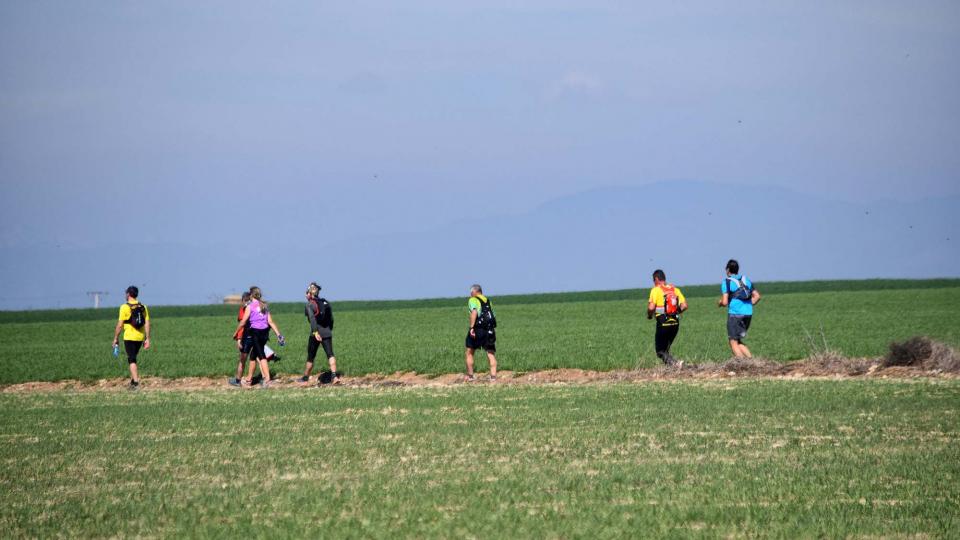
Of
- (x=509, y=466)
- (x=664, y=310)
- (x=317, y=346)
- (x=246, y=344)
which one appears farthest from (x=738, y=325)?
(x=509, y=466)

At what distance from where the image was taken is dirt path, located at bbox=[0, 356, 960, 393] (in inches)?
905

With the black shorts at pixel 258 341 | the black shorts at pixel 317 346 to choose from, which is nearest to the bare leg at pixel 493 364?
the black shorts at pixel 317 346

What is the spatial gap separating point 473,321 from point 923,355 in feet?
27.2

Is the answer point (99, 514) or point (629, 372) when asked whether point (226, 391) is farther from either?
point (99, 514)

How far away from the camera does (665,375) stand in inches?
942

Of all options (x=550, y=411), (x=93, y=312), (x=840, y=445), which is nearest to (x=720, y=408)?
(x=550, y=411)

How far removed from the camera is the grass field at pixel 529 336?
98.2 ft

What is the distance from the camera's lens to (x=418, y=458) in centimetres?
1357

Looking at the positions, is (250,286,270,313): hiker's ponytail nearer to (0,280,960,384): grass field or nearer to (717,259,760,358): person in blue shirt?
(0,280,960,384): grass field

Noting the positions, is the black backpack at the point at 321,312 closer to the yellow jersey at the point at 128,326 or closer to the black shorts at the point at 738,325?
the yellow jersey at the point at 128,326

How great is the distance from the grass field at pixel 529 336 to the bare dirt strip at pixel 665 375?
3.09ft

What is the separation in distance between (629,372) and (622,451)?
1163 cm

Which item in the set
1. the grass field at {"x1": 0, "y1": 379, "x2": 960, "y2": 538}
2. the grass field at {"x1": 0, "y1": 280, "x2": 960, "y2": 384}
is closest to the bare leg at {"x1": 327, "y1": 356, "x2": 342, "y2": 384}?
the grass field at {"x1": 0, "y1": 280, "x2": 960, "y2": 384}

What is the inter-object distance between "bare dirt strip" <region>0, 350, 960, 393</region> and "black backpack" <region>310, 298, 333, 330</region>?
1.26m
